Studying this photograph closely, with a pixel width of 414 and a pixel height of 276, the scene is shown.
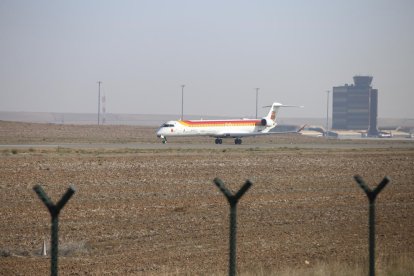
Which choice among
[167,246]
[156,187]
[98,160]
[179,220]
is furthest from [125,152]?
[167,246]

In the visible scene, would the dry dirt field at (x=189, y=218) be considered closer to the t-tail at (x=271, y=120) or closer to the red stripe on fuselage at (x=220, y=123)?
the red stripe on fuselage at (x=220, y=123)

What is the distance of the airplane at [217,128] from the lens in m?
73.5

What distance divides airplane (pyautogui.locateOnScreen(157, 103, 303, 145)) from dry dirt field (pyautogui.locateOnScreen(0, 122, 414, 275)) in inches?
1183

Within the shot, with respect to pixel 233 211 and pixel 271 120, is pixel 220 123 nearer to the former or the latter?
pixel 271 120

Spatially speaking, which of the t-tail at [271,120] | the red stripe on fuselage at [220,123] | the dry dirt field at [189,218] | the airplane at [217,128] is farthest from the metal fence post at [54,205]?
the t-tail at [271,120]

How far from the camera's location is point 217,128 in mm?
76125

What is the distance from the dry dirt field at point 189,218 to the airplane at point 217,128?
3004cm

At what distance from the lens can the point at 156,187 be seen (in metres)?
31.3

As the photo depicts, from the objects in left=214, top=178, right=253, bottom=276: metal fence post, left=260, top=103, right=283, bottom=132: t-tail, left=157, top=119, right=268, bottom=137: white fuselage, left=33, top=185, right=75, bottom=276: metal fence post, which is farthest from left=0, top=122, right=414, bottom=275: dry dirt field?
left=260, top=103, right=283, bottom=132: t-tail

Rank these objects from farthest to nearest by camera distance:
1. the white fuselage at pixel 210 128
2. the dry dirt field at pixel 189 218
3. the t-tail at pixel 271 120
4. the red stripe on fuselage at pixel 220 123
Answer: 1. the t-tail at pixel 271 120
2. the red stripe on fuselage at pixel 220 123
3. the white fuselage at pixel 210 128
4. the dry dirt field at pixel 189 218

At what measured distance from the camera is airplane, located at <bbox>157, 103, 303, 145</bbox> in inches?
2894

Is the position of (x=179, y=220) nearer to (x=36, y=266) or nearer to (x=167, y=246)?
(x=167, y=246)

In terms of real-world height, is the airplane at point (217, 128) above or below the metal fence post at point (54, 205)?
below

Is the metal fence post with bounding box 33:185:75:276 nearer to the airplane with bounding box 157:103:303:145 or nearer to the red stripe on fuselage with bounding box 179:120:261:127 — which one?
the airplane with bounding box 157:103:303:145
